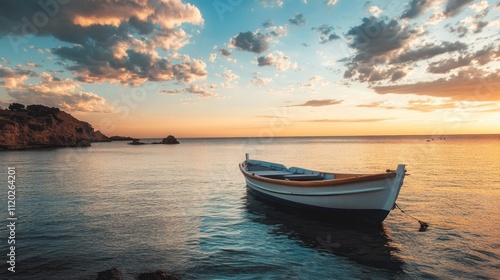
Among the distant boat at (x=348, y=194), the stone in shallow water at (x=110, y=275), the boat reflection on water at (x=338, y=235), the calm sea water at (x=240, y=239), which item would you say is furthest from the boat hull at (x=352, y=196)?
the stone in shallow water at (x=110, y=275)

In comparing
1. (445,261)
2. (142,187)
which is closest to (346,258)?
(445,261)

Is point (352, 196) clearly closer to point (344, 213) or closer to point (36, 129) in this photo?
point (344, 213)

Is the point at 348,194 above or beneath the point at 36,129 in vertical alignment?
beneath

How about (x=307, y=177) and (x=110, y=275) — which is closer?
(x=110, y=275)

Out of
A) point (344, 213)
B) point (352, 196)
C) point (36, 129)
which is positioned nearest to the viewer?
point (352, 196)

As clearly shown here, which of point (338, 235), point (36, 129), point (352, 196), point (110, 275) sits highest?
point (36, 129)

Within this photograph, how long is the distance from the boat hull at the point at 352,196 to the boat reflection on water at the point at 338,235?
518 mm

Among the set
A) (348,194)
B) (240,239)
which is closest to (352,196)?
(348,194)

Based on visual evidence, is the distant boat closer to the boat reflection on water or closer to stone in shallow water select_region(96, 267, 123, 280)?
the boat reflection on water

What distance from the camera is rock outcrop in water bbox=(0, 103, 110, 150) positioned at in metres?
93.4

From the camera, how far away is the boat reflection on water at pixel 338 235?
10516mm

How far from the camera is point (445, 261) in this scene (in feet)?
33.2

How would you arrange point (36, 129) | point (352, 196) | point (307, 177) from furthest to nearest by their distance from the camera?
point (36, 129) → point (307, 177) → point (352, 196)

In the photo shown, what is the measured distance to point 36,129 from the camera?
105062mm
